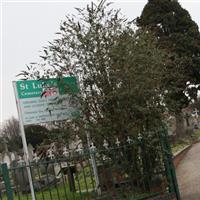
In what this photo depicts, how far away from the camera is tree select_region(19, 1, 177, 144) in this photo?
883cm

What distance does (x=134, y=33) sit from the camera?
9.48 metres

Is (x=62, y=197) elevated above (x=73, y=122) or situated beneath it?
situated beneath

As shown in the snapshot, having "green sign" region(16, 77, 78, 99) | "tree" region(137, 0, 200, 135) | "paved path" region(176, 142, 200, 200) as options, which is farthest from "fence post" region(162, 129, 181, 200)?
"tree" region(137, 0, 200, 135)

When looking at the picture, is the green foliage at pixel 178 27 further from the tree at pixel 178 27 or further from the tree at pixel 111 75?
the tree at pixel 111 75

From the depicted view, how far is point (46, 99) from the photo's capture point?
946cm

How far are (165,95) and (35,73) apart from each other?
258 centimetres

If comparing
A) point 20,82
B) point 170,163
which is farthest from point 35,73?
point 170,163

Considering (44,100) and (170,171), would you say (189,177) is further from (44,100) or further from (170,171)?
(44,100)

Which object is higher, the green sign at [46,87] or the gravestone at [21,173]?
the green sign at [46,87]

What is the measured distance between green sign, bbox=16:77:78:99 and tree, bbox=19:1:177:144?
0.13m

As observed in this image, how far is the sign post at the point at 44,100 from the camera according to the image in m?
9.22

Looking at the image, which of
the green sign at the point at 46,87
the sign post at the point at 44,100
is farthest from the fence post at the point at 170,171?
the green sign at the point at 46,87

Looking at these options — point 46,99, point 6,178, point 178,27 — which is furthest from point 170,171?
point 178,27

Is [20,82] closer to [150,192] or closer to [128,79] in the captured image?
[128,79]
